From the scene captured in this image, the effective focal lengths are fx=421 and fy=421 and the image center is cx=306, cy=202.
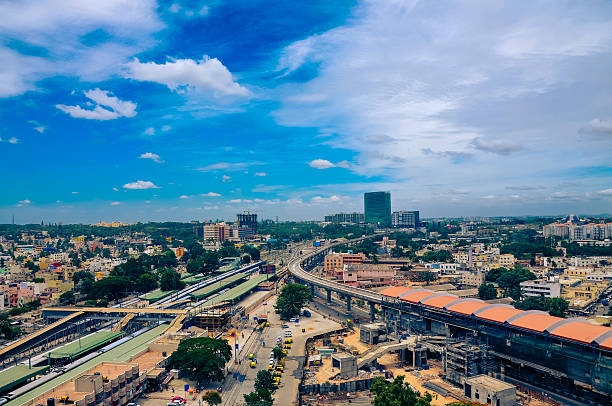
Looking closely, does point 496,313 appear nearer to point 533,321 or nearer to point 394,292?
point 533,321

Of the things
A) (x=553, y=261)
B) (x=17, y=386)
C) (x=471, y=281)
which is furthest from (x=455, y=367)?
(x=553, y=261)

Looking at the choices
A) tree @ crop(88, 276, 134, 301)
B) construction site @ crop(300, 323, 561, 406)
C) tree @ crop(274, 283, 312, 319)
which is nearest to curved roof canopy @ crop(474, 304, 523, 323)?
construction site @ crop(300, 323, 561, 406)

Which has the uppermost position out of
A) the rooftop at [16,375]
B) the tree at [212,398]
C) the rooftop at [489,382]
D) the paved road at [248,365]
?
the rooftop at [16,375]

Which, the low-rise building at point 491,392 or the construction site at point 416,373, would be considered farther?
the construction site at point 416,373

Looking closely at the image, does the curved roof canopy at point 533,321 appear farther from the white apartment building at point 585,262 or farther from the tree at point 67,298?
the tree at point 67,298

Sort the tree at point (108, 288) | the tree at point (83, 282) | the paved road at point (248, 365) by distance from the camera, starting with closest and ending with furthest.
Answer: the paved road at point (248, 365)
the tree at point (108, 288)
the tree at point (83, 282)

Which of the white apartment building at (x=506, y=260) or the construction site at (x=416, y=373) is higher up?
the white apartment building at (x=506, y=260)

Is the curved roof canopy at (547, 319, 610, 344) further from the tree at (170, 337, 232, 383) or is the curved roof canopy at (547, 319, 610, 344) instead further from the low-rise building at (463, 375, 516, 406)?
the tree at (170, 337, 232, 383)

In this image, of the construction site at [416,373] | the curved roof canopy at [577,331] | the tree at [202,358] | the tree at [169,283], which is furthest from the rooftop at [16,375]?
the curved roof canopy at [577,331]
